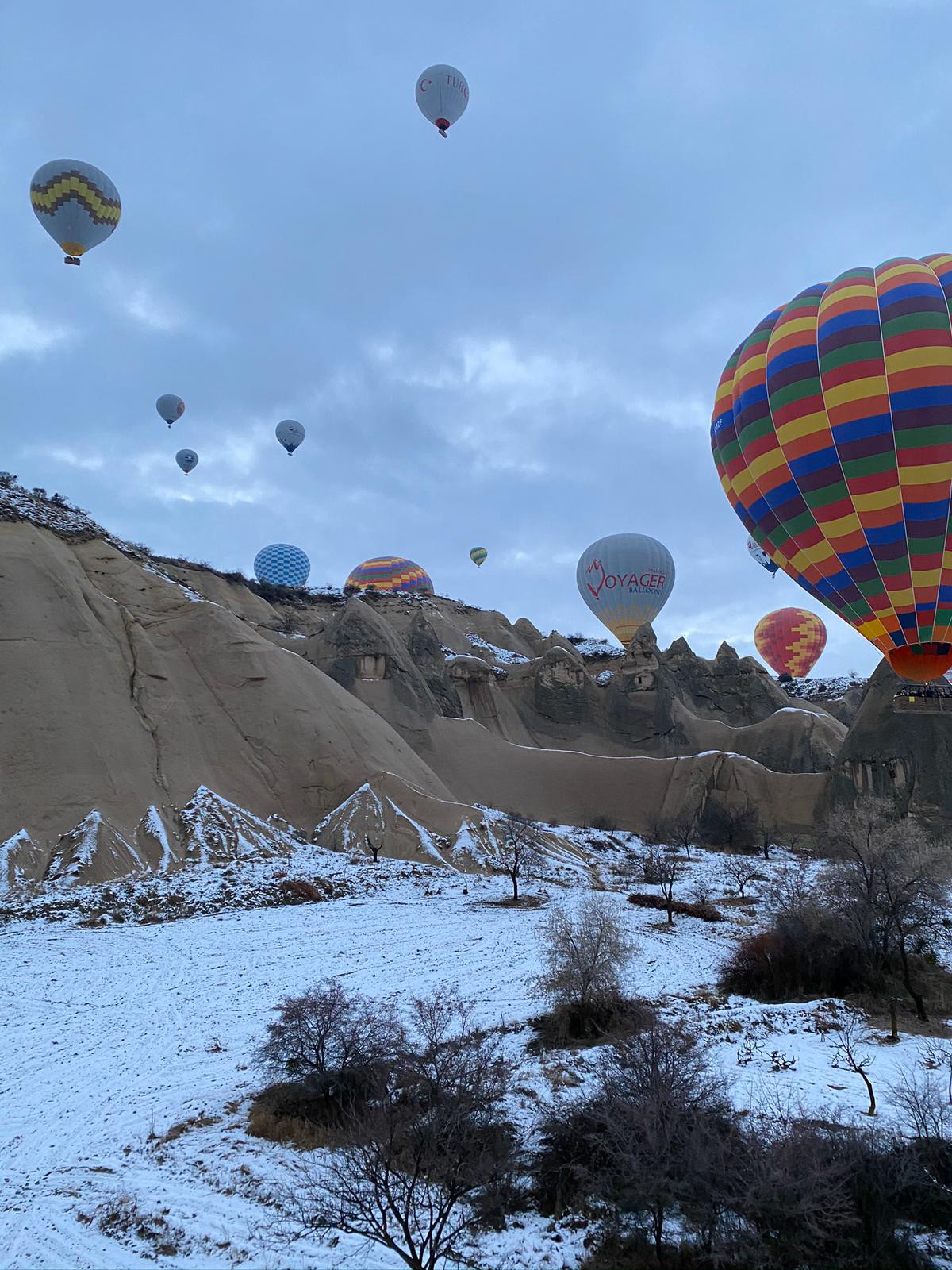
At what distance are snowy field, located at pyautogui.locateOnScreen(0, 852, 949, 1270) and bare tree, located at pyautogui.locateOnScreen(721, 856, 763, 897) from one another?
486 centimetres

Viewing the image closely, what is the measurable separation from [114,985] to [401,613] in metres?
47.1

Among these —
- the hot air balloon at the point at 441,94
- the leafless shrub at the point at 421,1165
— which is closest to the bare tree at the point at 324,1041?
the leafless shrub at the point at 421,1165

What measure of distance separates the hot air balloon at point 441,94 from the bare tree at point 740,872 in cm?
3216

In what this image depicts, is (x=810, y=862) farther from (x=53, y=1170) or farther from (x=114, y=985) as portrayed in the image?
(x=53, y=1170)

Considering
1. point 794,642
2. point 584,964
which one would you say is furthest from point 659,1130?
point 794,642

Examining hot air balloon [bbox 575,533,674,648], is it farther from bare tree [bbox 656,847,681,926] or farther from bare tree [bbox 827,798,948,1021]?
bare tree [bbox 827,798,948,1021]

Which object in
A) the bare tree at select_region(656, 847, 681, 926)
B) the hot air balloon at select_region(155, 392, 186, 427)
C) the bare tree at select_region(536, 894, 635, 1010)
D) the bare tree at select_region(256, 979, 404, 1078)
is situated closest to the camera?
the bare tree at select_region(256, 979, 404, 1078)

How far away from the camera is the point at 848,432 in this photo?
23734mm

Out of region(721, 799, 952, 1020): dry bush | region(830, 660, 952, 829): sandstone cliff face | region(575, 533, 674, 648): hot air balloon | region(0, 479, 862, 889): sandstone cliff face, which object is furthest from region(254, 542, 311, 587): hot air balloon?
region(721, 799, 952, 1020): dry bush

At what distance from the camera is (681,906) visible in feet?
81.8

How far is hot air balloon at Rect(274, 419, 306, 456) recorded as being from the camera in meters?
62.1

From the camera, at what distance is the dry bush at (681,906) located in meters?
24.1

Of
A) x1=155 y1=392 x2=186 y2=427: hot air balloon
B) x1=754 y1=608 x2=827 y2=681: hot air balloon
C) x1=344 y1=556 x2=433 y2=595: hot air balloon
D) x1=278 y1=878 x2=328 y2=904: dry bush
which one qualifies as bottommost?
x1=278 y1=878 x2=328 y2=904: dry bush

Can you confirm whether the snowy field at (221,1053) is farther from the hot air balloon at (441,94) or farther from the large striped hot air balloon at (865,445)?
the hot air balloon at (441,94)
